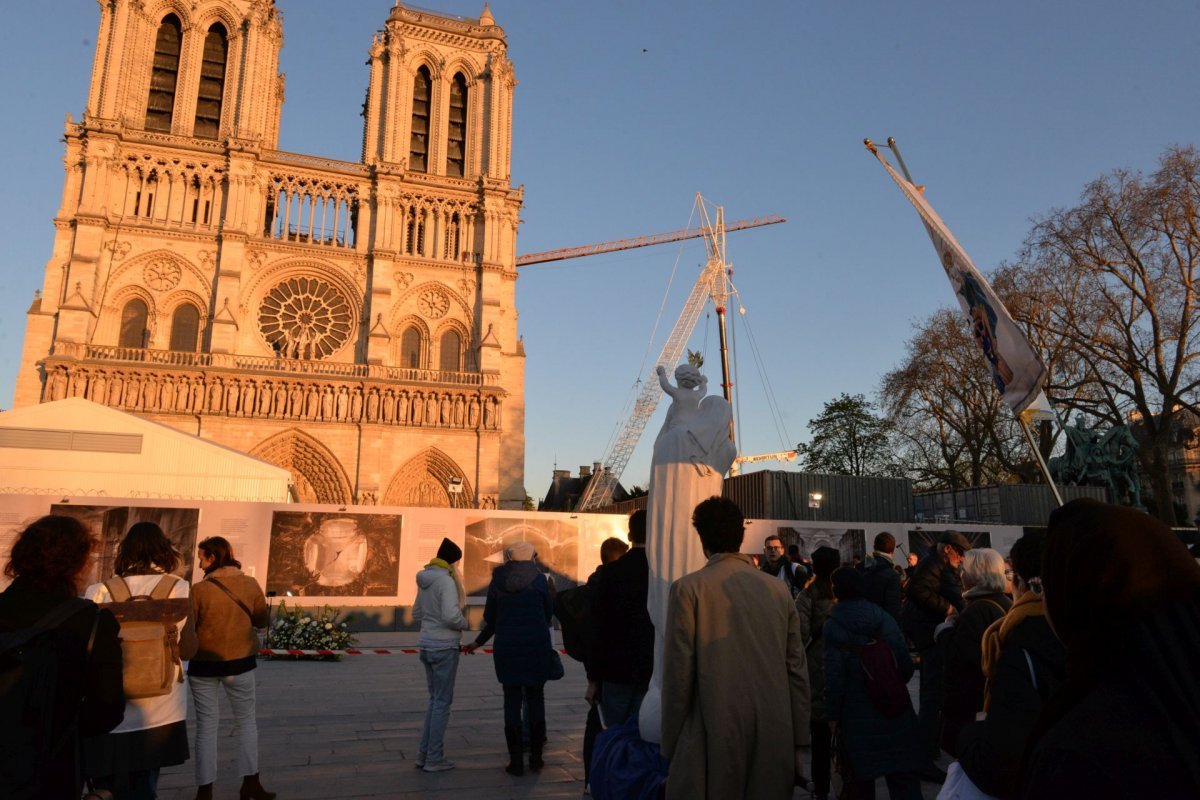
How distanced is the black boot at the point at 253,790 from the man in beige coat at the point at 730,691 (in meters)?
2.93

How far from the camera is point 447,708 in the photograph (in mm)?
5492

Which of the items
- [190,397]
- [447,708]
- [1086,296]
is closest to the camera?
[447,708]

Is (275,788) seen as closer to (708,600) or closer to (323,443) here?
(708,600)

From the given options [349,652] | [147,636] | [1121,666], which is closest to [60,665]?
[147,636]

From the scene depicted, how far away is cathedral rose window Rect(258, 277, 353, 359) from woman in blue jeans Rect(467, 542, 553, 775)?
28.1m

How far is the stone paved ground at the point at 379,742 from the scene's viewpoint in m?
5.00

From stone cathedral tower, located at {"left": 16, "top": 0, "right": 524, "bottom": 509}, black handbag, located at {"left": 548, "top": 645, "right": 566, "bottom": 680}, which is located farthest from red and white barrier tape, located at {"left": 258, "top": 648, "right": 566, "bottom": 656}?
stone cathedral tower, located at {"left": 16, "top": 0, "right": 524, "bottom": 509}

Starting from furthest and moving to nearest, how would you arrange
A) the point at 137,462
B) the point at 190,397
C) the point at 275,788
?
1. the point at 190,397
2. the point at 137,462
3. the point at 275,788

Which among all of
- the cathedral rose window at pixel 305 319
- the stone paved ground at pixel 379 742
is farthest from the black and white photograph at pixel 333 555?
the cathedral rose window at pixel 305 319

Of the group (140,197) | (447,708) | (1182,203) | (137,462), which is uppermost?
(140,197)

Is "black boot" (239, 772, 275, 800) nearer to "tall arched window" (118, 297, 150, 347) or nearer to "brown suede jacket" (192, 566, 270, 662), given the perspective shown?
"brown suede jacket" (192, 566, 270, 662)

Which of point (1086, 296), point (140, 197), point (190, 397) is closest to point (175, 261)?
point (140, 197)

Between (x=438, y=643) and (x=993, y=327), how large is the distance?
4485mm

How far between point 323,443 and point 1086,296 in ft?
88.8
